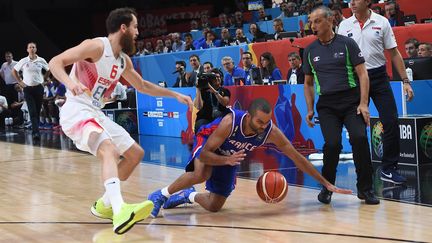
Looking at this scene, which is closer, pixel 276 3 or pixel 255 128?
pixel 255 128

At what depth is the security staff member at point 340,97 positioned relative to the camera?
240 inches

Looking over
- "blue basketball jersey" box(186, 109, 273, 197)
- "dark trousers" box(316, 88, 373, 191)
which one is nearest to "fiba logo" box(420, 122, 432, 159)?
"dark trousers" box(316, 88, 373, 191)

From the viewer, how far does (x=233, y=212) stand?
596cm

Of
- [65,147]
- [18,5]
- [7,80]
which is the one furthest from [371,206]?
[18,5]

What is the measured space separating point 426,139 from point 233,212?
337 centimetres

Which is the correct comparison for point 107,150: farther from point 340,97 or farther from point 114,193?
point 340,97

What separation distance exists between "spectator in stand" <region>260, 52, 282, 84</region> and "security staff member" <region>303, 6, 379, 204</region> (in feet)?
17.9

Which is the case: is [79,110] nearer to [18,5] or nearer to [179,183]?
[179,183]

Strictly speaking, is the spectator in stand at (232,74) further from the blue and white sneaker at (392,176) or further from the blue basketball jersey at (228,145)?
the blue basketball jersey at (228,145)

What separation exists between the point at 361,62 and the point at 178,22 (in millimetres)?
18712

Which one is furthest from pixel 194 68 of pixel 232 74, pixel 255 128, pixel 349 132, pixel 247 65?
pixel 255 128

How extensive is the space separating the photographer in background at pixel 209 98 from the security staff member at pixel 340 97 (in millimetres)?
3094

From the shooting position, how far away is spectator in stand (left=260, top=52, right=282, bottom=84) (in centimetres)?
1180

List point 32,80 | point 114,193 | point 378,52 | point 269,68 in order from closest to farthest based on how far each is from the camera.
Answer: point 114,193 < point 378,52 < point 269,68 < point 32,80
